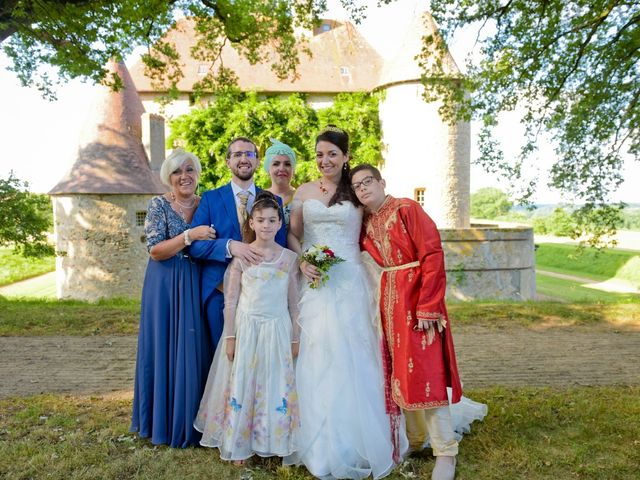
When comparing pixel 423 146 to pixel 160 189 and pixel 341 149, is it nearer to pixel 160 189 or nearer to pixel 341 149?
pixel 160 189

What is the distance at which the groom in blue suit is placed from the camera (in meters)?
3.77

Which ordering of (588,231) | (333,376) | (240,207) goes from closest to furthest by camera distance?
(333,376), (240,207), (588,231)

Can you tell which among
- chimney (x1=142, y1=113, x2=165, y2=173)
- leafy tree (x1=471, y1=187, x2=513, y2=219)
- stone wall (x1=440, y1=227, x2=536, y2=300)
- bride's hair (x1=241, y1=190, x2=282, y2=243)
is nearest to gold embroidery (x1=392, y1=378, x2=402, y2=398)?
bride's hair (x1=241, y1=190, x2=282, y2=243)

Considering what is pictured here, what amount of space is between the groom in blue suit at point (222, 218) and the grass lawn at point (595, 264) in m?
29.2

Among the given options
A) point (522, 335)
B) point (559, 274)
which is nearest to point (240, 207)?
point (522, 335)

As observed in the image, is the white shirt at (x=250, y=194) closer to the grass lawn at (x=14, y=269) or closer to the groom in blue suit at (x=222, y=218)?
the groom in blue suit at (x=222, y=218)

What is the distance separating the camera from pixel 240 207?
155 inches

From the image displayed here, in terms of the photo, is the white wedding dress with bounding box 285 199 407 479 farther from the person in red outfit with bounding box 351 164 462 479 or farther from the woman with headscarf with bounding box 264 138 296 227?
the woman with headscarf with bounding box 264 138 296 227

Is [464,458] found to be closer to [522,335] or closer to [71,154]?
[522,335]

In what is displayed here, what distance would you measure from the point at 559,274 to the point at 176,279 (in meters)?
39.3

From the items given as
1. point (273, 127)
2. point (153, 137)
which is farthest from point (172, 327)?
point (273, 127)

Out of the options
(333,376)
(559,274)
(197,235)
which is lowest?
(559,274)

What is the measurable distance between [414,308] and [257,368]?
114 cm

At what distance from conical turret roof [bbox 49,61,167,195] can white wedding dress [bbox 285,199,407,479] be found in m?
16.8
